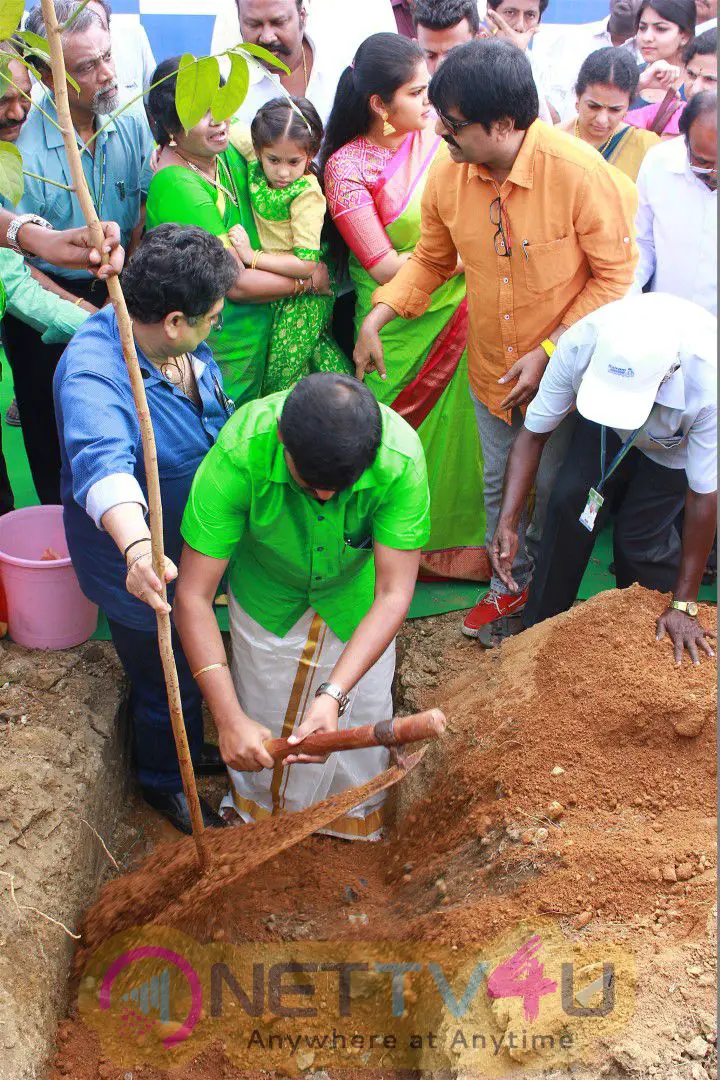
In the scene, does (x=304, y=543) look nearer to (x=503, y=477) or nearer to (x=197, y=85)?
(x=503, y=477)

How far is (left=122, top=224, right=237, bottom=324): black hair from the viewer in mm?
2451

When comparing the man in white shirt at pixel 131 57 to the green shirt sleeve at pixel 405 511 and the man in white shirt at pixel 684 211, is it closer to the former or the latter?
the man in white shirt at pixel 684 211

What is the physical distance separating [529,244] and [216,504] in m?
1.35

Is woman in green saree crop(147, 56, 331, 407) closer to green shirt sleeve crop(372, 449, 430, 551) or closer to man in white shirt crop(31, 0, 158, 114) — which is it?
green shirt sleeve crop(372, 449, 430, 551)

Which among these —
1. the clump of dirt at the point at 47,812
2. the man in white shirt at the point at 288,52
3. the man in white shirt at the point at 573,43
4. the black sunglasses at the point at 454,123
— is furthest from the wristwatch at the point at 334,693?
the man in white shirt at the point at 573,43

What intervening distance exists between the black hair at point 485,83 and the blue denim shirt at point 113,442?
3.29 feet

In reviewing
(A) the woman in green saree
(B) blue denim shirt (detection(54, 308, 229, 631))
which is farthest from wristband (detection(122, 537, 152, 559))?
(A) the woman in green saree

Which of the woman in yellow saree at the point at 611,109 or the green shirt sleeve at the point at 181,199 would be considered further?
the woman in yellow saree at the point at 611,109

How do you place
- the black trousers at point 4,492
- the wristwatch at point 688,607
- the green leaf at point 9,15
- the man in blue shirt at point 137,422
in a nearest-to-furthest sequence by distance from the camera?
the green leaf at point 9,15 → the man in blue shirt at point 137,422 → the wristwatch at point 688,607 → the black trousers at point 4,492

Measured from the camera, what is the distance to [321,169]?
146 inches

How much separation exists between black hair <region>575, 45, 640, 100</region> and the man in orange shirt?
39.4 inches

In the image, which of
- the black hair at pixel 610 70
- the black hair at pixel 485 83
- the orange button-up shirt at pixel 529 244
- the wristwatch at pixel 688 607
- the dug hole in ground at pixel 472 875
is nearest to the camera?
the dug hole in ground at pixel 472 875

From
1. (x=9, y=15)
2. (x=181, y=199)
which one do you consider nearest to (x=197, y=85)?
(x=9, y=15)

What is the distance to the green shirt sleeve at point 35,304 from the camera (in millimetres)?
3279
